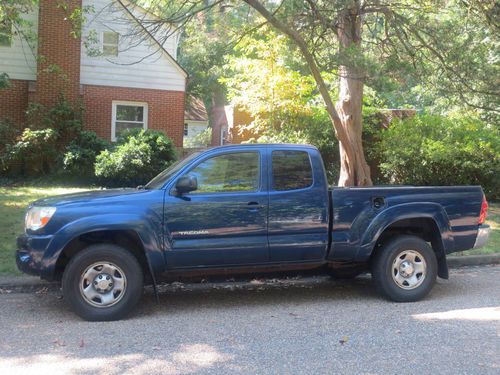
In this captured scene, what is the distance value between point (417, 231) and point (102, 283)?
3791mm

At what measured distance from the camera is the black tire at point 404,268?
6340mm

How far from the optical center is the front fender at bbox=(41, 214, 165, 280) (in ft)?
18.0

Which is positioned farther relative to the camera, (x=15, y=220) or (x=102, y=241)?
(x=15, y=220)

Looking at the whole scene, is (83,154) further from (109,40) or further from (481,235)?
(481,235)

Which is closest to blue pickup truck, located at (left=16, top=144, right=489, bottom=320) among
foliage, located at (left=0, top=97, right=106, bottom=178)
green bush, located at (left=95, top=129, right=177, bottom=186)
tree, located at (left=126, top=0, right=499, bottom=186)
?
tree, located at (left=126, top=0, right=499, bottom=186)

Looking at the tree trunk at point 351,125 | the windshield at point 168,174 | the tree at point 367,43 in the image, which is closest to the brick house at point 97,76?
the tree at point 367,43

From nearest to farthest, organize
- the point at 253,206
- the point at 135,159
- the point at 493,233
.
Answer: the point at 253,206, the point at 493,233, the point at 135,159

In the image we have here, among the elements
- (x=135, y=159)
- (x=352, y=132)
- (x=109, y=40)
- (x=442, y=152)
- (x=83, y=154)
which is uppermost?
(x=109, y=40)

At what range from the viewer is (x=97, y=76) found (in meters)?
18.3

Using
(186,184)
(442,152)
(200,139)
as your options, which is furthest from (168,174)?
(200,139)

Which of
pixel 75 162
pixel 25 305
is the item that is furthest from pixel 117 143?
pixel 25 305

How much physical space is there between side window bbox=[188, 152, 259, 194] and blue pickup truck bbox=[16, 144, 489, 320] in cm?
1

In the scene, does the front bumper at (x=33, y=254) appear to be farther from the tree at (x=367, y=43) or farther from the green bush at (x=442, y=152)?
the green bush at (x=442, y=152)

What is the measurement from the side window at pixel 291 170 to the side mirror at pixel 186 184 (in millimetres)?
943
